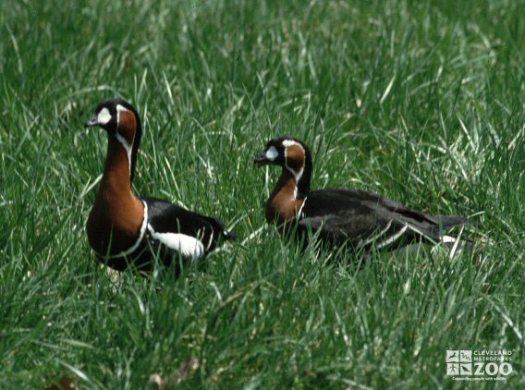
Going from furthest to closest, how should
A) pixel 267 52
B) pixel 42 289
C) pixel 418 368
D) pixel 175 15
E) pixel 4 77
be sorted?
pixel 175 15
pixel 267 52
pixel 4 77
pixel 42 289
pixel 418 368

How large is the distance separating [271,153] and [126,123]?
711mm

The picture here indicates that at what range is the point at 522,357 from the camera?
393 cm

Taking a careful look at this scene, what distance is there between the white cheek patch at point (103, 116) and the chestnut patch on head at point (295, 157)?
0.82m

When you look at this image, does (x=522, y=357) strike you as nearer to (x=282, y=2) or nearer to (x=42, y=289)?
(x=42, y=289)

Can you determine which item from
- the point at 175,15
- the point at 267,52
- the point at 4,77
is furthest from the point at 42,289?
the point at 175,15

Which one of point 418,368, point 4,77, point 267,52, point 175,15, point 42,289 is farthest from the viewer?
point 175,15

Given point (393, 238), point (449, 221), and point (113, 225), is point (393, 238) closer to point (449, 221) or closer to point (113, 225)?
point (449, 221)

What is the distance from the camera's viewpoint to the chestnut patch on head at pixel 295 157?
5.16m

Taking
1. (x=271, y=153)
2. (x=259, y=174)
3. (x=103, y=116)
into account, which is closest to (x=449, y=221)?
(x=271, y=153)

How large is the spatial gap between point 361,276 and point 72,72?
103 inches

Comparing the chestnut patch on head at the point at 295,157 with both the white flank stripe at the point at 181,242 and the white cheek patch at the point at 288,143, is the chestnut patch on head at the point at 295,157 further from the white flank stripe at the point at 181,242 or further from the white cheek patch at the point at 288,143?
the white flank stripe at the point at 181,242

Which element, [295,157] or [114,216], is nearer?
[114,216]

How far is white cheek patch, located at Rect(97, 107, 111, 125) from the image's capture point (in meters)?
4.67

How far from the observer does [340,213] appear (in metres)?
4.96
